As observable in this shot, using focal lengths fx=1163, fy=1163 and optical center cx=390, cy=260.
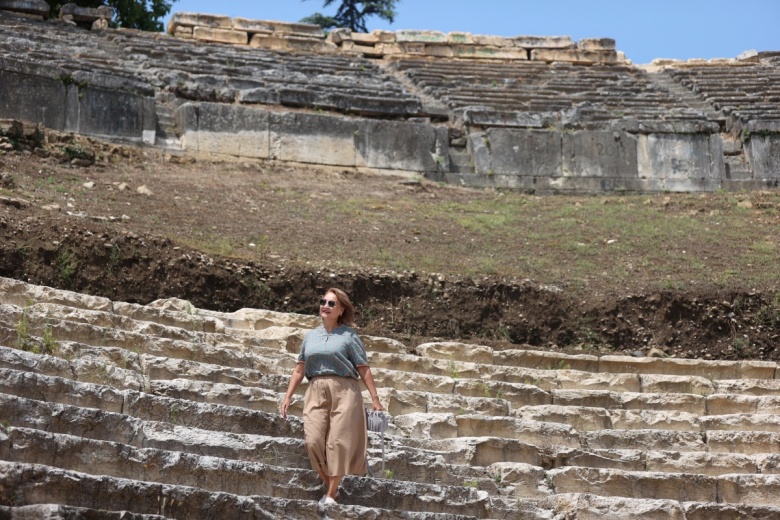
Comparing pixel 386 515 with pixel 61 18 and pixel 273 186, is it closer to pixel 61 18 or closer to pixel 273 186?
pixel 273 186

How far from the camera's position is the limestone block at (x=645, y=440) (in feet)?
26.8

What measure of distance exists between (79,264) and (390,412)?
11.4ft

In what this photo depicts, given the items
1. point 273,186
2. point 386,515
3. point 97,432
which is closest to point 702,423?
point 386,515

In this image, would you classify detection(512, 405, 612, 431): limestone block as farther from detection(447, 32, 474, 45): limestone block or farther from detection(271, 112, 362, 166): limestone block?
detection(447, 32, 474, 45): limestone block

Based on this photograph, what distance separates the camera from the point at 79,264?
1002 centimetres

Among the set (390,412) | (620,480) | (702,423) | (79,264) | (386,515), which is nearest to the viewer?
(386,515)

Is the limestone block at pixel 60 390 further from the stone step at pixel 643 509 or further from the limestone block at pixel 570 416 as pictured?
the limestone block at pixel 570 416

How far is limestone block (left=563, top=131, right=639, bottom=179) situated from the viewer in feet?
58.6

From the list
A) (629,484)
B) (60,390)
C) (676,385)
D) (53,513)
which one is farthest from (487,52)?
(53,513)

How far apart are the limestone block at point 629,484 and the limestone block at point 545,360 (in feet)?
8.17

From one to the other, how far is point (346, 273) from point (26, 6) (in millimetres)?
15454

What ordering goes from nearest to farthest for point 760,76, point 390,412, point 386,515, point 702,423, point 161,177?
1. point 386,515
2. point 390,412
3. point 702,423
4. point 161,177
5. point 760,76

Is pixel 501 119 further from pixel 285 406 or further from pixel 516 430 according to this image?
pixel 285 406

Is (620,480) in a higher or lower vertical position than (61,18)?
lower
